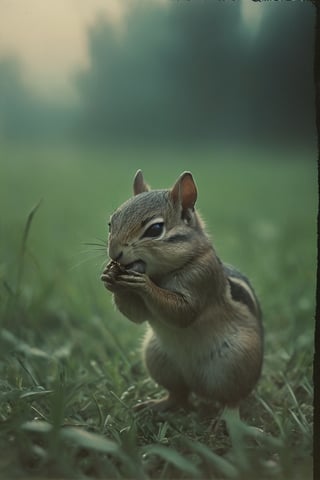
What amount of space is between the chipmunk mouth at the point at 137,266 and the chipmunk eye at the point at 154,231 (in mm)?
63

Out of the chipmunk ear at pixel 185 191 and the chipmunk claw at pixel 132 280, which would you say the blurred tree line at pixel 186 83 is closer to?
the chipmunk ear at pixel 185 191

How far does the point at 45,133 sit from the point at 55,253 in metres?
0.64

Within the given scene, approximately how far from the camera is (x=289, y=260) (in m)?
3.56

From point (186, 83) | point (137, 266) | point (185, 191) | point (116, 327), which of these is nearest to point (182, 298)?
point (137, 266)

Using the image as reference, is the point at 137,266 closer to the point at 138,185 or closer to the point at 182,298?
the point at 182,298

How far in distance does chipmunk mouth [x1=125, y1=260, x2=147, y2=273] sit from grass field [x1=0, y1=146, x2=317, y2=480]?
0.13 m

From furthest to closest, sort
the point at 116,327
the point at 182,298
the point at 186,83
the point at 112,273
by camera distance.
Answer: the point at 116,327
the point at 186,83
the point at 182,298
the point at 112,273

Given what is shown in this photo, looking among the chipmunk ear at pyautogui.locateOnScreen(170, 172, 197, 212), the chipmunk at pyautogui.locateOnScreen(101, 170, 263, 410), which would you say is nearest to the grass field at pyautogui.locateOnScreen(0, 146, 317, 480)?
the chipmunk at pyautogui.locateOnScreen(101, 170, 263, 410)

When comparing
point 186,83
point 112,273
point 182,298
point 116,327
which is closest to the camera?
point 112,273

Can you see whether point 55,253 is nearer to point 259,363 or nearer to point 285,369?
point 285,369

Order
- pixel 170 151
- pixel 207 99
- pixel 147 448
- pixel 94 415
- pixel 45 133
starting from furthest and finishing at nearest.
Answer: pixel 45 133 < pixel 170 151 < pixel 207 99 < pixel 94 415 < pixel 147 448

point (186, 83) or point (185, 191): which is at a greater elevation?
point (186, 83)

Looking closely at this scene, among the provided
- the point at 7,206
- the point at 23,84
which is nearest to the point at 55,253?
the point at 7,206

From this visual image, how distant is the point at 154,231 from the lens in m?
1.60
